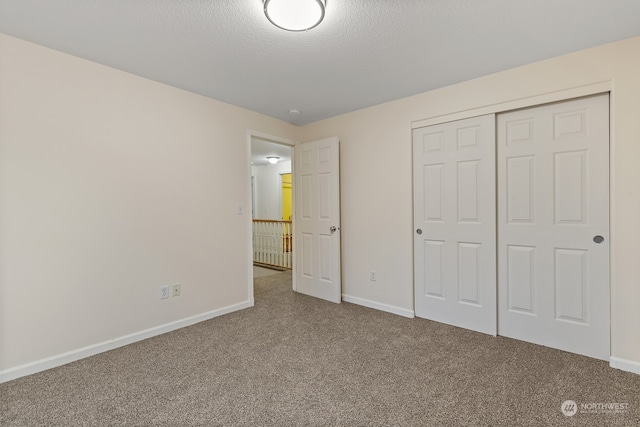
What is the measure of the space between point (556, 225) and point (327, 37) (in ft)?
7.30

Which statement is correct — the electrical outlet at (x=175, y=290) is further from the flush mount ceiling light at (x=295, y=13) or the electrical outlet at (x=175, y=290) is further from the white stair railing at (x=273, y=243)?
the white stair railing at (x=273, y=243)

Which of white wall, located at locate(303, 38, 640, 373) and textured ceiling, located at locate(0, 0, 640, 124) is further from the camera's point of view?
white wall, located at locate(303, 38, 640, 373)

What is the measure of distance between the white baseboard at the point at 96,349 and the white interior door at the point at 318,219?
3.84 ft

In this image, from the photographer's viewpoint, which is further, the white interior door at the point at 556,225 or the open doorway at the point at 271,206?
the open doorway at the point at 271,206

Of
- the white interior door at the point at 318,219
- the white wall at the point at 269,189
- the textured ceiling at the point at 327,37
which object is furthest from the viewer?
the white wall at the point at 269,189

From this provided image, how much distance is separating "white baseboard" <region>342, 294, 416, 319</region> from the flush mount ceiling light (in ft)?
8.81

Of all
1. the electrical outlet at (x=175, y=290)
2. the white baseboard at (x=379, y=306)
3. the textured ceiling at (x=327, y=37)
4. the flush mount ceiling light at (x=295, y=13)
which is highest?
the textured ceiling at (x=327, y=37)

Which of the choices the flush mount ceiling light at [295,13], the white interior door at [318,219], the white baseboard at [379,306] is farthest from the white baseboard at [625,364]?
the flush mount ceiling light at [295,13]

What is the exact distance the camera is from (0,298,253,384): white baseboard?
1983 millimetres

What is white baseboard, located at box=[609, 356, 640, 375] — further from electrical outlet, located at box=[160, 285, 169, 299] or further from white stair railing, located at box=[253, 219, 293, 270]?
white stair railing, located at box=[253, 219, 293, 270]

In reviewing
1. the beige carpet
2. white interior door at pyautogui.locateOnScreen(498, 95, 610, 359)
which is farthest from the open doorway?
white interior door at pyautogui.locateOnScreen(498, 95, 610, 359)

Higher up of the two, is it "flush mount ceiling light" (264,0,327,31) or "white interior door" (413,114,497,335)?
"flush mount ceiling light" (264,0,327,31)

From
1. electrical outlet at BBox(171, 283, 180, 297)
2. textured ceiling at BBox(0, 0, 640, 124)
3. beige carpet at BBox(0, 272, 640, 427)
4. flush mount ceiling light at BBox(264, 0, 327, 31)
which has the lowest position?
beige carpet at BBox(0, 272, 640, 427)

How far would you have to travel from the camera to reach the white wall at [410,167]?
201 cm
